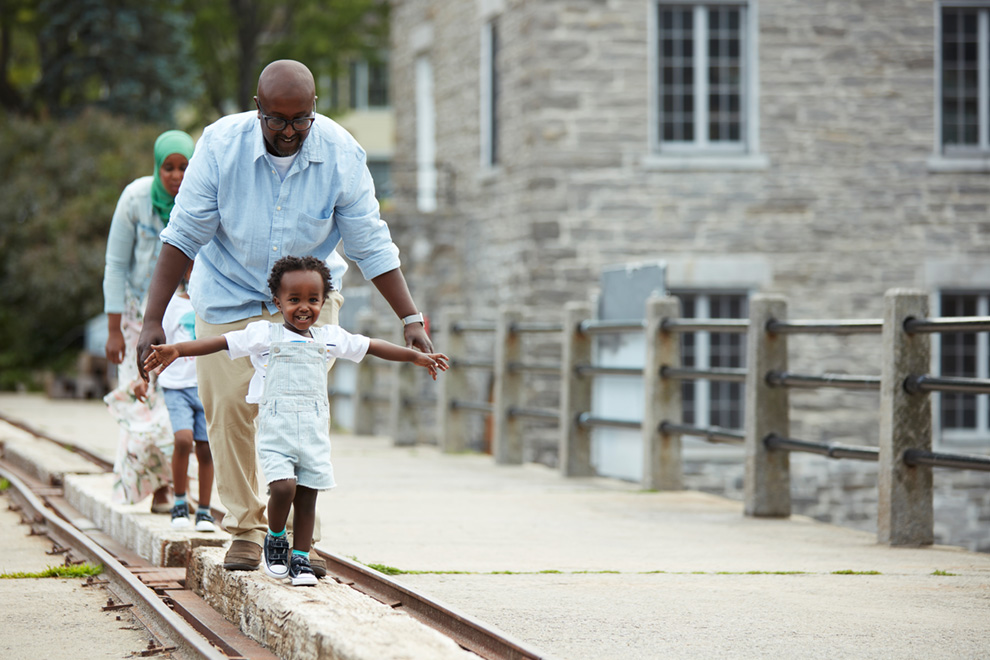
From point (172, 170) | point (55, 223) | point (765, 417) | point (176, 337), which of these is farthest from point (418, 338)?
point (55, 223)

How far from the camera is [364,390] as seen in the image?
15.9 m

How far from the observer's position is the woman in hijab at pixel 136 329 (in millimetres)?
7082

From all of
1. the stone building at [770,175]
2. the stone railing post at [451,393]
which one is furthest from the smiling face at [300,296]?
the stone building at [770,175]

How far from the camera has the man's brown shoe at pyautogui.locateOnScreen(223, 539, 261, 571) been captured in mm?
5172

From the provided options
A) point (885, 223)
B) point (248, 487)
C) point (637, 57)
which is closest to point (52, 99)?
point (637, 57)

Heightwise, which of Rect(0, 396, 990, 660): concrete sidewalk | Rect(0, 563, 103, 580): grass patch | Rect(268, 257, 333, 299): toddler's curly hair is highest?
Rect(268, 257, 333, 299): toddler's curly hair

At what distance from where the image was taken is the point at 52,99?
93.2 ft

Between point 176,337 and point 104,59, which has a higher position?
point 104,59

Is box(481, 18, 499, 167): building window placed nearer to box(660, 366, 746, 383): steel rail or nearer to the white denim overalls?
box(660, 366, 746, 383): steel rail

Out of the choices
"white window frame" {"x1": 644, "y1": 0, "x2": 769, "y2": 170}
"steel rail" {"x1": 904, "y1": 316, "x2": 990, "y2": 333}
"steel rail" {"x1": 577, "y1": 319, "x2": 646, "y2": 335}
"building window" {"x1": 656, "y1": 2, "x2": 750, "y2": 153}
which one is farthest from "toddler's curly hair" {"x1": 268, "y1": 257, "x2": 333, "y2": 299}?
"building window" {"x1": 656, "y1": 2, "x2": 750, "y2": 153}

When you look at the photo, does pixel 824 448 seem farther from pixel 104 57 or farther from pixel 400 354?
pixel 104 57

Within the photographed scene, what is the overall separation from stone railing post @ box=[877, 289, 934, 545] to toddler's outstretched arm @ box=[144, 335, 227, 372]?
12.9ft

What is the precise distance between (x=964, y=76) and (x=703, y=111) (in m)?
3.40

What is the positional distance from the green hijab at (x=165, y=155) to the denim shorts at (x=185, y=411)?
87cm
